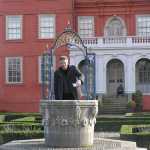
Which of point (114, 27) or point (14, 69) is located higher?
point (114, 27)

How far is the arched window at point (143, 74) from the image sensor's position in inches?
1512

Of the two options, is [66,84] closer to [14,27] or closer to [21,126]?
[21,126]

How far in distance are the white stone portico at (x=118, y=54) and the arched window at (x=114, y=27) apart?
271cm

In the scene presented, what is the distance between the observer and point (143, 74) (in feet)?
127

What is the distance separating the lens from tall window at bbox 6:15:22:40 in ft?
132

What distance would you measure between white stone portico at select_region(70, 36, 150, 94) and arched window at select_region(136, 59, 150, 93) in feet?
3.59

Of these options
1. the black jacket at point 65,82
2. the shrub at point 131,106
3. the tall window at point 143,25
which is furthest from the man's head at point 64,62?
the tall window at point 143,25

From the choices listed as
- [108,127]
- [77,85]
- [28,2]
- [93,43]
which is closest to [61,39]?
[93,43]

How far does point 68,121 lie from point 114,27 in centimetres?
2852

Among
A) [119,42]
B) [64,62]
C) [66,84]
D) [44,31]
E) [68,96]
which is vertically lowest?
[68,96]

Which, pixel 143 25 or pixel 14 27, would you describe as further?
pixel 14 27

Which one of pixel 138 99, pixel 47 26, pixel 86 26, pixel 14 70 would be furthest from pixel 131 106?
pixel 14 70

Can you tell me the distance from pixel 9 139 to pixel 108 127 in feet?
24.0

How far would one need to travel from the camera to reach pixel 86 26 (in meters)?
40.5
